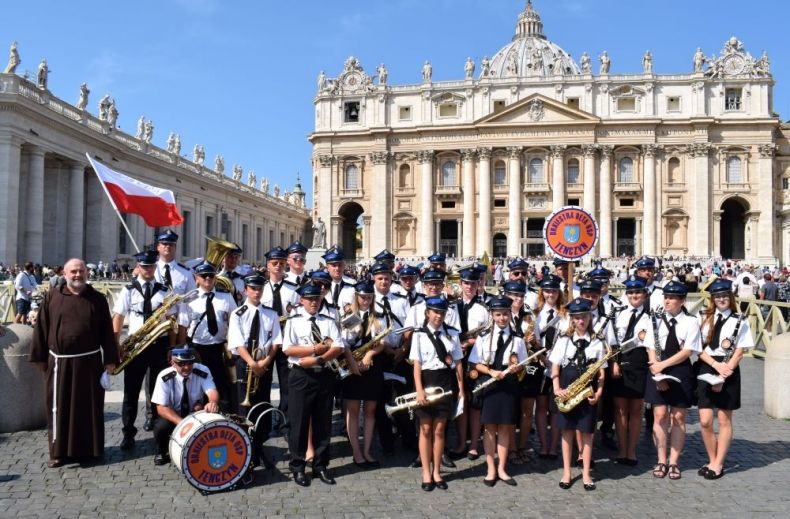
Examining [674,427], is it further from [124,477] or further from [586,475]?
[124,477]

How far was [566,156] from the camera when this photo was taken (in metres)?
60.7

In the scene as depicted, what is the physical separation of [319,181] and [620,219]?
30730mm

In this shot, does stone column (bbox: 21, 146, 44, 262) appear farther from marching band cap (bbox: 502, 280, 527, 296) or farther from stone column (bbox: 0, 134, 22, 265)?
marching band cap (bbox: 502, 280, 527, 296)

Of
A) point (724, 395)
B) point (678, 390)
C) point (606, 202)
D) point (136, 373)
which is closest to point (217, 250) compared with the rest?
point (136, 373)

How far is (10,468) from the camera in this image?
7.01 meters

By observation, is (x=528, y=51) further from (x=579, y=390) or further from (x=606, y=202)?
(x=579, y=390)

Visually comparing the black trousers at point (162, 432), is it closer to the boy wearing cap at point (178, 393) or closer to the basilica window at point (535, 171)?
the boy wearing cap at point (178, 393)

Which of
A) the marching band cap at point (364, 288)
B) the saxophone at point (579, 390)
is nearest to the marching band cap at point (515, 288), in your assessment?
the saxophone at point (579, 390)

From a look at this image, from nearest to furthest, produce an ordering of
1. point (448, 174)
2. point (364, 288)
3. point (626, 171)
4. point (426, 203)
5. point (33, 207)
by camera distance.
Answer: point (364, 288) → point (33, 207) → point (626, 171) → point (426, 203) → point (448, 174)

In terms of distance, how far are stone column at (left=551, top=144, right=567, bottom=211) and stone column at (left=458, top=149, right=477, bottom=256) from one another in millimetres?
7679

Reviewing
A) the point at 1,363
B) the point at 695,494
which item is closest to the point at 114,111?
the point at 1,363

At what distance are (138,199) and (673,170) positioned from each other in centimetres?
5813

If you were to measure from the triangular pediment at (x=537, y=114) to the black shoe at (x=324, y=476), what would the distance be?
185 ft

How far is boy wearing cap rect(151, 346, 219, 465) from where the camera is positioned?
6883mm
